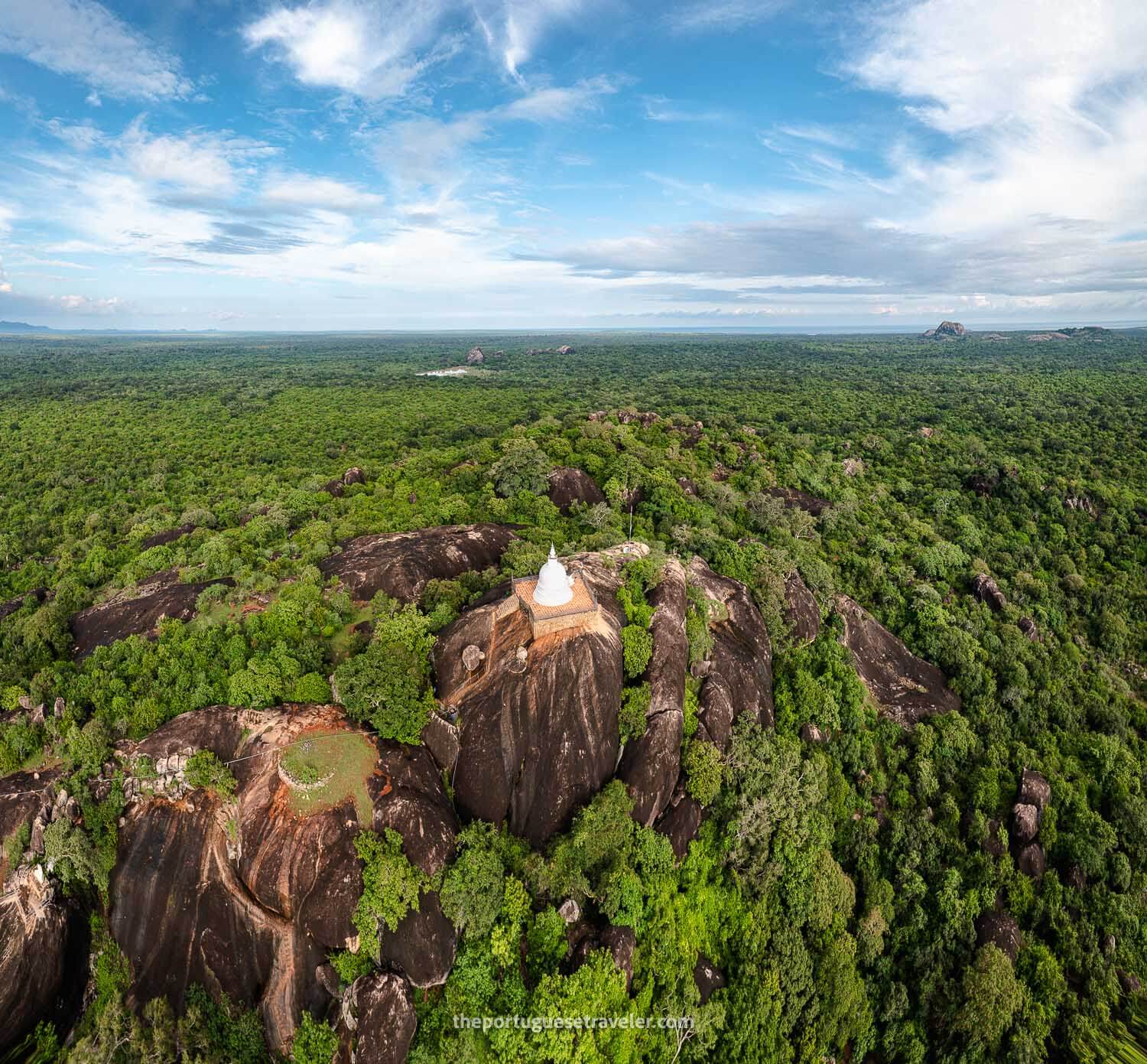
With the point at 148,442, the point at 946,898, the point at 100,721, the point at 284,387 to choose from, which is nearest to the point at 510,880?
the point at 100,721

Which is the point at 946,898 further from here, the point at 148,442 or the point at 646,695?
the point at 148,442

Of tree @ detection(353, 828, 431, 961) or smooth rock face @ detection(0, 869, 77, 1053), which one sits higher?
tree @ detection(353, 828, 431, 961)

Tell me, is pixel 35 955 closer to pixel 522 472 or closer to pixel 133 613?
pixel 133 613

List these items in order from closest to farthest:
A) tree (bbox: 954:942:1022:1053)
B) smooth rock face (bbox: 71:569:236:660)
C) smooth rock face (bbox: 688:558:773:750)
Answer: tree (bbox: 954:942:1022:1053) → smooth rock face (bbox: 688:558:773:750) → smooth rock face (bbox: 71:569:236:660)

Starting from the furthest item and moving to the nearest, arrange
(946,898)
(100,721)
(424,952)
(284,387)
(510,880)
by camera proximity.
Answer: (284,387), (946,898), (100,721), (510,880), (424,952)

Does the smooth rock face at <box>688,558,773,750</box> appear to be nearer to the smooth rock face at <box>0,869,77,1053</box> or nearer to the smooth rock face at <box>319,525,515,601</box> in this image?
the smooth rock face at <box>319,525,515,601</box>

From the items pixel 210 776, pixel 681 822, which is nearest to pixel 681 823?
pixel 681 822

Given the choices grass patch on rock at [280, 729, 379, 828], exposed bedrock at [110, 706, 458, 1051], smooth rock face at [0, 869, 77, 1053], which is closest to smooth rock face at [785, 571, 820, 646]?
exposed bedrock at [110, 706, 458, 1051]
